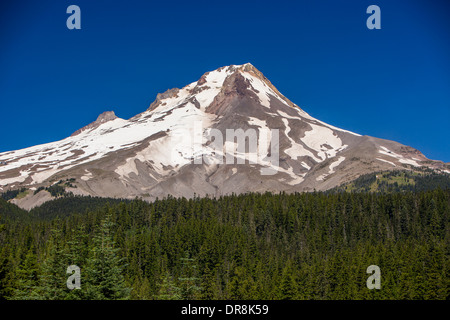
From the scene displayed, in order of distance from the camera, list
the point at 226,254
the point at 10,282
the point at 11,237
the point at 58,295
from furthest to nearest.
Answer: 1. the point at 11,237
2. the point at 226,254
3. the point at 10,282
4. the point at 58,295

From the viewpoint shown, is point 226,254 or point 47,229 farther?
point 47,229

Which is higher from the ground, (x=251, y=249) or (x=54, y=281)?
(x=251, y=249)

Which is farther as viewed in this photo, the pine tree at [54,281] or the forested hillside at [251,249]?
the forested hillside at [251,249]

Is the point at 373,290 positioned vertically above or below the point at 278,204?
below

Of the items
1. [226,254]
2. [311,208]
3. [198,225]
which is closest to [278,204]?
Result: [311,208]

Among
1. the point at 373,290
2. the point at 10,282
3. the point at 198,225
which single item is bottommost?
the point at 373,290

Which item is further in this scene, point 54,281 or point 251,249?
point 251,249

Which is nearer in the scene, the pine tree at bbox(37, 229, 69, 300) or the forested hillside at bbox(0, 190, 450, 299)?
the pine tree at bbox(37, 229, 69, 300)
